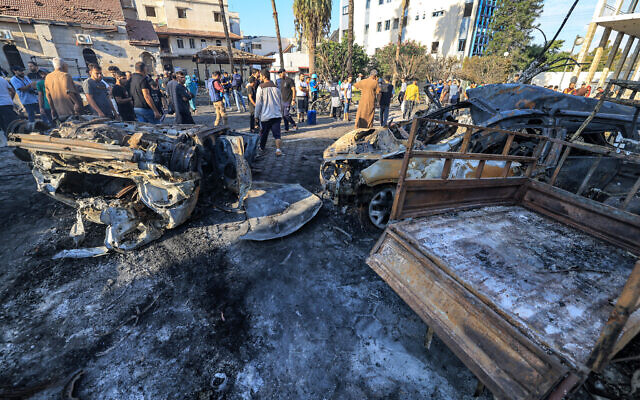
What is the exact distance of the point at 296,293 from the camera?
2.76m

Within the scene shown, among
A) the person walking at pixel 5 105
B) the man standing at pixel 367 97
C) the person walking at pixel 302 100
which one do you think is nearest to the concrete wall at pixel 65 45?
the person walking at pixel 5 105

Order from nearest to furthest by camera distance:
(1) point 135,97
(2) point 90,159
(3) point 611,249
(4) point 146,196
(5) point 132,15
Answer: (3) point 611,249 → (4) point 146,196 → (2) point 90,159 → (1) point 135,97 → (5) point 132,15

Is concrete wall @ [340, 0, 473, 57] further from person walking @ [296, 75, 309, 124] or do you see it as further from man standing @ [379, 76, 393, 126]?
man standing @ [379, 76, 393, 126]

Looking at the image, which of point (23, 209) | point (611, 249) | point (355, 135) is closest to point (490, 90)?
point (355, 135)

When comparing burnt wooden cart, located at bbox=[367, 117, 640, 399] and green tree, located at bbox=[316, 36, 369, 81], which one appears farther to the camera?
green tree, located at bbox=[316, 36, 369, 81]

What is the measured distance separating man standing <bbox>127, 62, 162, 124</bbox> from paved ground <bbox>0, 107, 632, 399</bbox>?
3.20 metres

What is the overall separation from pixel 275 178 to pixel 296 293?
10.3ft

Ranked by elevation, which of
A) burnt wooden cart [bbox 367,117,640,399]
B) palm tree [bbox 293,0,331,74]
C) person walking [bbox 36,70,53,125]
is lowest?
burnt wooden cart [bbox 367,117,640,399]

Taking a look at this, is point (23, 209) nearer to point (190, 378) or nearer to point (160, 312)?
point (160, 312)

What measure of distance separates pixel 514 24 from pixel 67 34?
137 ft

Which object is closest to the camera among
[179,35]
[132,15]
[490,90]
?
[490,90]

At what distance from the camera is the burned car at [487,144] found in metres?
3.49

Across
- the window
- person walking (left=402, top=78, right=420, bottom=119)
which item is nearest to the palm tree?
person walking (left=402, top=78, right=420, bottom=119)

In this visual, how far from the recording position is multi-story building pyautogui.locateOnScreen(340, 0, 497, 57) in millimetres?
29914
